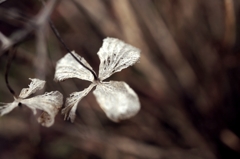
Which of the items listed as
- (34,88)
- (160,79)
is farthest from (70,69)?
(160,79)

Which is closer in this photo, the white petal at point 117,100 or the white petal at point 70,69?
the white petal at point 117,100

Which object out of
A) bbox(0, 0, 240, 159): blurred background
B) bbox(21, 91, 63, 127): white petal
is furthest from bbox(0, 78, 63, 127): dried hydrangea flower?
bbox(0, 0, 240, 159): blurred background

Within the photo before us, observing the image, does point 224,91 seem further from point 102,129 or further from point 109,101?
point 109,101

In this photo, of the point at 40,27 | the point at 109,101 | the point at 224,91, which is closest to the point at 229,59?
Result: the point at 224,91

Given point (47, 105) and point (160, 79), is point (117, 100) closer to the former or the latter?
point (47, 105)

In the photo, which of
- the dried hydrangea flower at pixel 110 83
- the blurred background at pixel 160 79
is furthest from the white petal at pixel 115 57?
the blurred background at pixel 160 79

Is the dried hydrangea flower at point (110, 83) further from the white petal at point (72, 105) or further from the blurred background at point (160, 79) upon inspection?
the blurred background at point (160, 79)
